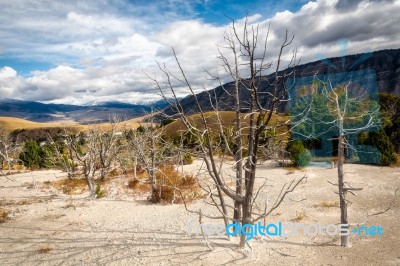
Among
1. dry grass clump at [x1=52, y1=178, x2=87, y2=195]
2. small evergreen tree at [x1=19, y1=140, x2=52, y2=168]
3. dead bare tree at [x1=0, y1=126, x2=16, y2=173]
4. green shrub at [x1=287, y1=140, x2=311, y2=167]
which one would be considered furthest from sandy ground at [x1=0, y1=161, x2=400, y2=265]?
small evergreen tree at [x1=19, y1=140, x2=52, y2=168]

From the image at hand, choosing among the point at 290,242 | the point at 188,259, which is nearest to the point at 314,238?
the point at 290,242

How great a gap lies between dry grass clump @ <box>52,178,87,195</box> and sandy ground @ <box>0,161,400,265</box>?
41.2 inches

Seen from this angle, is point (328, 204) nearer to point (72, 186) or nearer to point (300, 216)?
point (300, 216)

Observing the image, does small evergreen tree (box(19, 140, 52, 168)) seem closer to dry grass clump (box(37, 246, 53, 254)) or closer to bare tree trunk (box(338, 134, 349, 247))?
dry grass clump (box(37, 246, 53, 254))

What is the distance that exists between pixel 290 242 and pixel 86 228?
24.2 ft

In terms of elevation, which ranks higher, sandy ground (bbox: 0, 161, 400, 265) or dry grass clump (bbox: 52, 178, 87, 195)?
sandy ground (bbox: 0, 161, 400, 265)

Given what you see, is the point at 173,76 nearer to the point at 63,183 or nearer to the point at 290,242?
the point at 290,242

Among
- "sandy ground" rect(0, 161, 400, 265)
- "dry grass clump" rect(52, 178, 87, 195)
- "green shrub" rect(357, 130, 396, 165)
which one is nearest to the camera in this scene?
"sandy ground" rect(0, 161, 400, 265)

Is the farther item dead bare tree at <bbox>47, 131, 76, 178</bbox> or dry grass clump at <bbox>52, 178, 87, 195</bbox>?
dry grass clump at <bbox>52, 178, 87, 195</bbox>

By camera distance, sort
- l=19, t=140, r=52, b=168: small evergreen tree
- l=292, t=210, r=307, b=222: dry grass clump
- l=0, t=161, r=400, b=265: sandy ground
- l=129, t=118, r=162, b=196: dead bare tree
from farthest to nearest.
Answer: l=19, t=140, r=52, b=168: small evergreen tree, l=129, t=118, r=162, b=196: dead bare tree, l=292, t=210, r=307, b=222: dry grass clump, l=0, t=161, r=400, b=265: sandy ground

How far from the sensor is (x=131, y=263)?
28.1ft

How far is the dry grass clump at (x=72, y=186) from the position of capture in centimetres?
1841

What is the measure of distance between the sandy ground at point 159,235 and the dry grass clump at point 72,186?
1046 mm

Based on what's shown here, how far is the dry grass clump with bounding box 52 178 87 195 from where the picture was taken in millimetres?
18406
